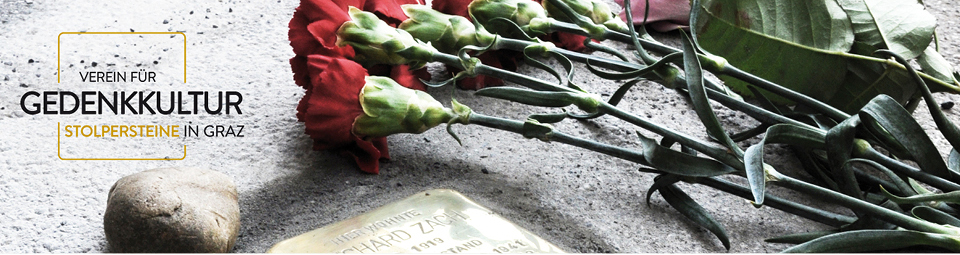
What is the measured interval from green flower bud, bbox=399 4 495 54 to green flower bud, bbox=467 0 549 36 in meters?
0.03

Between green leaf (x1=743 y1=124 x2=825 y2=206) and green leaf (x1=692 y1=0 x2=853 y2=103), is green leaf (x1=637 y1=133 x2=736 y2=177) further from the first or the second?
green leaf (x1=692 y1=0 x2=853 y2=103)

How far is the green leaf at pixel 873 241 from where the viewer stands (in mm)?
549

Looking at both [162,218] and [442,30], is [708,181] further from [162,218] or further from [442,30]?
[162,218]

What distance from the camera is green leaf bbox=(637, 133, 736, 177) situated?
64 cm

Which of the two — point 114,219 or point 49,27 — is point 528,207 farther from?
point 49,27

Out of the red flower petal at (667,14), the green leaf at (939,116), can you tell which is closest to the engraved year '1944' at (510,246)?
the green leaf at (939,116)

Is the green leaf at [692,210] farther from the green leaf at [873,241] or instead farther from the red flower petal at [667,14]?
the red flower petal at [667,14]

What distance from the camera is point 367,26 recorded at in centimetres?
73

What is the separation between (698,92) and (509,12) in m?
0.25

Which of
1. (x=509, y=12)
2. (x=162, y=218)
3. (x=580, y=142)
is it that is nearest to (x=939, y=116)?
(x=580, y=142)

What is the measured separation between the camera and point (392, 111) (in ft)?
2.24

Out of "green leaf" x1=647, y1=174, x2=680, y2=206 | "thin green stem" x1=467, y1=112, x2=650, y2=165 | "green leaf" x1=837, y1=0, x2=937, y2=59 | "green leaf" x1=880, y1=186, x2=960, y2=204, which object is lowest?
"green leaf" x1=647, y1=174, x2=680, y2=206

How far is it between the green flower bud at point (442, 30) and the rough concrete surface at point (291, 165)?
12 cm

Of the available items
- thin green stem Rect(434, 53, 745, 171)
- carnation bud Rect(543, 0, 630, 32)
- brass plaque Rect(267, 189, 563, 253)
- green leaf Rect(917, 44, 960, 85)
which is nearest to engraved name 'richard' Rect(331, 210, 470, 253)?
brass plaque Rect(267, 189, 563, 253)
